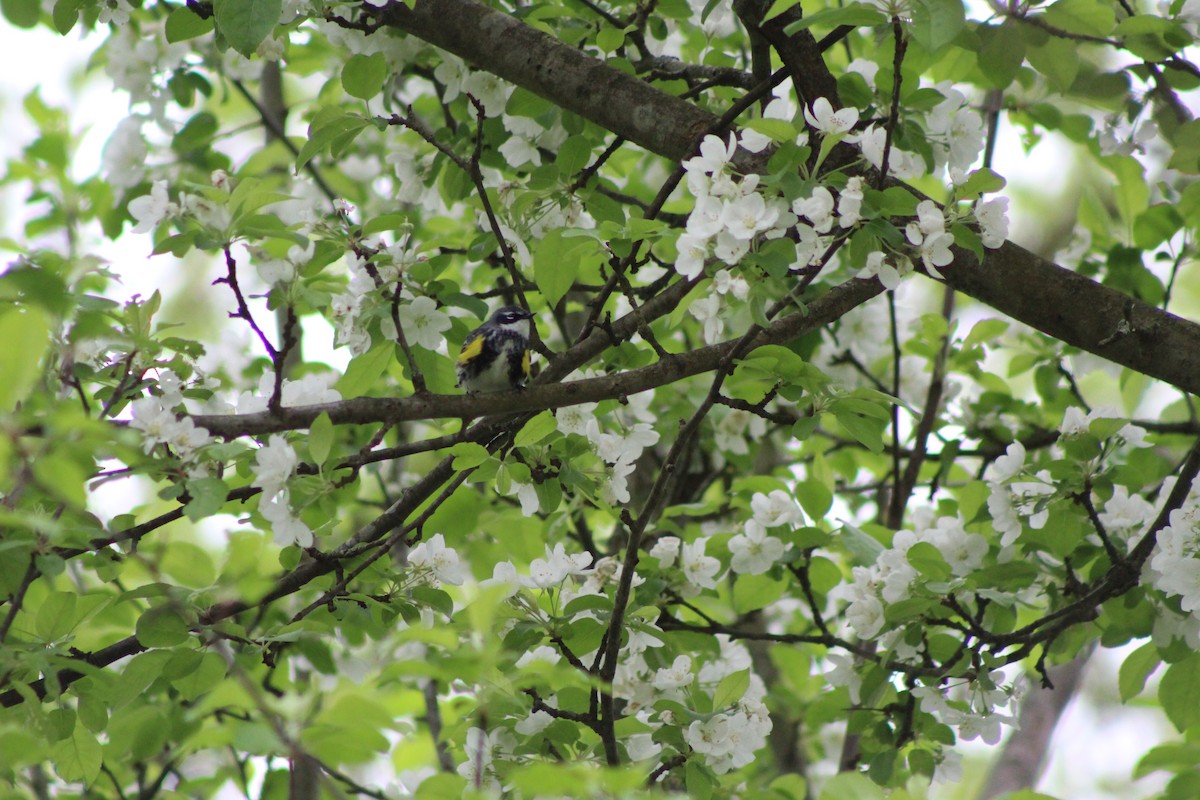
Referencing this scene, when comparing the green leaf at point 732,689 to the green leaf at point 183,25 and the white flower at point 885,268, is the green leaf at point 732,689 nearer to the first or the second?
Answer: the white flower at point 885,268

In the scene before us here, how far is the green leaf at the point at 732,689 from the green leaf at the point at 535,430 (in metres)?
0.80

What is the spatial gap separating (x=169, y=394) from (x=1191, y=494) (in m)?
2.69

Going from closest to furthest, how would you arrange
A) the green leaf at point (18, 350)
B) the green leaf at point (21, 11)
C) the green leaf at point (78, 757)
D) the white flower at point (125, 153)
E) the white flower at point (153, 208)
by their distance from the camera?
the green leaf at point (18, 350), the white flower at point (153, 208), the green leaf at point (78, 757), the green leaf at point (21, 11), the white flower at point (125, 153)

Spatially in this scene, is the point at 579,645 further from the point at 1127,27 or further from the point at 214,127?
the point at 214,127

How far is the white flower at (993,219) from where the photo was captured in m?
2.47

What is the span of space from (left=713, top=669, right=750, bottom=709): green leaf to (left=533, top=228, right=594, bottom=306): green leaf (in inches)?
43.1

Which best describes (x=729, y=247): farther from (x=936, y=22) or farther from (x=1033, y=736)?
(x=1033, y=736)

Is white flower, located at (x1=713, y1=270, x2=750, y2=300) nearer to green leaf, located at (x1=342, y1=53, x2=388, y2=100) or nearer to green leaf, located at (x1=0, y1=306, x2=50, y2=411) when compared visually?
green leaf, located at (x1=0, y1=306, x2=50, y2=411)

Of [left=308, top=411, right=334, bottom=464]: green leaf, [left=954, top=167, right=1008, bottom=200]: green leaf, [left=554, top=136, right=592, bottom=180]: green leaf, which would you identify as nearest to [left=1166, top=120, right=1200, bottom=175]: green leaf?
[left=954, top=167, right=1008, bottom=200]: green leaf

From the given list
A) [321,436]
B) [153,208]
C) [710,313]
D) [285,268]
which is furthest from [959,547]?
[153,208]

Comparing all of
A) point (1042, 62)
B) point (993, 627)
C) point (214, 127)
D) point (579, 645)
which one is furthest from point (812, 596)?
point (214, 127)

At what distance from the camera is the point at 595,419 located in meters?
3.24

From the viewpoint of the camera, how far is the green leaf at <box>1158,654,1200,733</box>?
3.17 meters

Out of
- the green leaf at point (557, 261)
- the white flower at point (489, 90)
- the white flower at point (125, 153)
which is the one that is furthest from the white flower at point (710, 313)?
the white flower at point (125, 153)
